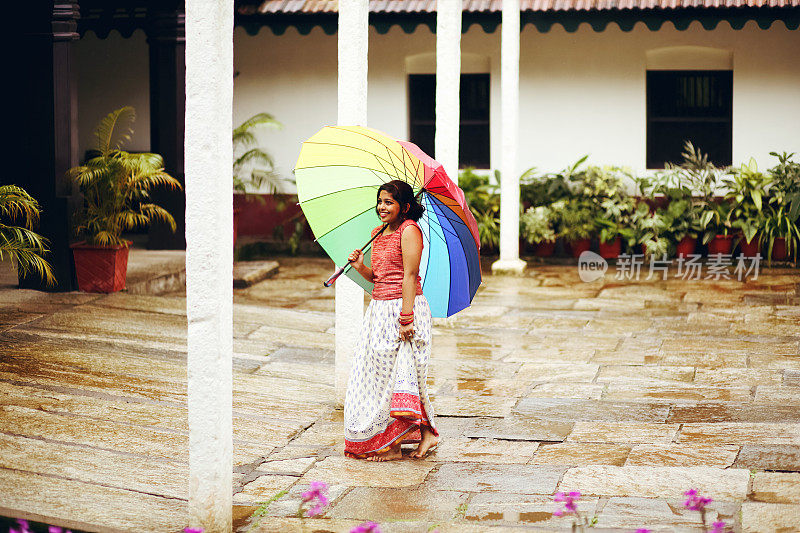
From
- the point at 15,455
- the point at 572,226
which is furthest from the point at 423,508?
the point at 572,226

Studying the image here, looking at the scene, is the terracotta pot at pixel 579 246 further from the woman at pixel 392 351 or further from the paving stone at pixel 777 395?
the woman at pixel 392 351

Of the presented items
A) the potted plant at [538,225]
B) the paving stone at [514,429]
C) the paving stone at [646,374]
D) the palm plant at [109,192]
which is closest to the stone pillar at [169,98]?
the palm plant at [109,192]

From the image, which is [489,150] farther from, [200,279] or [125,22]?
[200,279]

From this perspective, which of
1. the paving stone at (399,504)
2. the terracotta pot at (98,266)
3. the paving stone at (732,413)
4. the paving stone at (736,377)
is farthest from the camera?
the terracotta pot at (98,266)

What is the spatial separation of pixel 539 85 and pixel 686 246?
2979 mm

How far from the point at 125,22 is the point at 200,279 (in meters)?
8.96

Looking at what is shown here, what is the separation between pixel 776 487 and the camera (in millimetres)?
4871

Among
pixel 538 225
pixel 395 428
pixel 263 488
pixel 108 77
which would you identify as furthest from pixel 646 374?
pixel 108 77

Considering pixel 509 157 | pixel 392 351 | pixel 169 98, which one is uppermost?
pixel 169 98

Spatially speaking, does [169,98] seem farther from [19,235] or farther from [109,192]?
[19,235]

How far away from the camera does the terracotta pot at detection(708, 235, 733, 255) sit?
1278 centimetres

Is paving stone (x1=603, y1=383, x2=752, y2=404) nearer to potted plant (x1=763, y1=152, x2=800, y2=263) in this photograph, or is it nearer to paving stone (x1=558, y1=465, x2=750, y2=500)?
paving stone (x1=558, y1=465, x2=750, y2=500)

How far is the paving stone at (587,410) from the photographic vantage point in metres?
6.23

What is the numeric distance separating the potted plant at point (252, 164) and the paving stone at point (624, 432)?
27.2 ft
